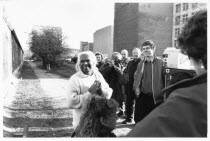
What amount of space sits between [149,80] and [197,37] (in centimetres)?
255

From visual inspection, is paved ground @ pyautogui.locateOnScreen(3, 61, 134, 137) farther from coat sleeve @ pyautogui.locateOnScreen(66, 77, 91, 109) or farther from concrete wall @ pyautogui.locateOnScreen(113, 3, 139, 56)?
concrete wall @ pyautogui.locateOnScreen(113, 3, 139, 56)

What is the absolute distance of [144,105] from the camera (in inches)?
131

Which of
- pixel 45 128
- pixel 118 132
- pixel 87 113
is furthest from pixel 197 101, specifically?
pixel 45 128

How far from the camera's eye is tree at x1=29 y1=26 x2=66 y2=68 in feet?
56.9

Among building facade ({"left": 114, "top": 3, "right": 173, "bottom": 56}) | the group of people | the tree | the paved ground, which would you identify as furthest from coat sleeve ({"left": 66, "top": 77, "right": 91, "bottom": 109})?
building facade ({"left": 114, "top": 3, "right": 173, "bottom": 56})

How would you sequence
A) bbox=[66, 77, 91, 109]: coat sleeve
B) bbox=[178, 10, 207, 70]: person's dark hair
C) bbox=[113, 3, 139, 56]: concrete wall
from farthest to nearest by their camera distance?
1. bbox=[113, 3, 139, 56]: concrete wall
2. bbox=[66, 77, 91, 109]: coat sleeve
3. bbox=[178, 10, 207, 70]: person's dark hair

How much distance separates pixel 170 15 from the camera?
33562 mm

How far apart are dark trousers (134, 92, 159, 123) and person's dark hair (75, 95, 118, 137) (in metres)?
1.71

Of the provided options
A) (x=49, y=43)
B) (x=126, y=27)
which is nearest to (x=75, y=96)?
(x=49, y=43)

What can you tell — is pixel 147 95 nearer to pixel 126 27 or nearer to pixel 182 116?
pixel 182 116

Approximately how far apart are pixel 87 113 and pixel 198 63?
3.66 ft

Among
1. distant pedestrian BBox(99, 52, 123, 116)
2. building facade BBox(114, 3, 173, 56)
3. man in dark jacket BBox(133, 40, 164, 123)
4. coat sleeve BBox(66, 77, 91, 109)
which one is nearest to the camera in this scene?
coat sleeve BBox(66, 77, 91, 109)

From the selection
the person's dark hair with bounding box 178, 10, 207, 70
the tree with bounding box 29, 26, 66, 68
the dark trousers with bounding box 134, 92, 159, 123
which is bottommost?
the dark trousers with bounding box 134, 92, 159, 123

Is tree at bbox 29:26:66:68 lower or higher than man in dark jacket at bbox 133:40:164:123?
higher
